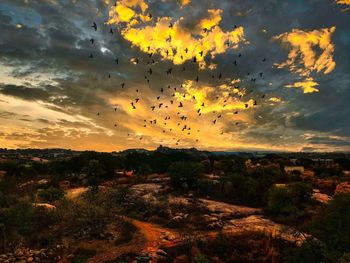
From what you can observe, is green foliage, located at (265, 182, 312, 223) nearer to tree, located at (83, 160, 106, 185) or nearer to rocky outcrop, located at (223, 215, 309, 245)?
rocky outcrop, located at (223, 215, 309, 245)

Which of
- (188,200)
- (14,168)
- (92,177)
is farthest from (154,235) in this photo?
(14,168)

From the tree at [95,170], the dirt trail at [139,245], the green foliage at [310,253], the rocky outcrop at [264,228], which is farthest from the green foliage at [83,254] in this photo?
the tree at [95,170]

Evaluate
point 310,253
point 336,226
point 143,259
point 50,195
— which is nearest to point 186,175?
point 50,195

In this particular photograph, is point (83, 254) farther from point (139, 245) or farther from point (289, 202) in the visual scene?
point (289, 202)

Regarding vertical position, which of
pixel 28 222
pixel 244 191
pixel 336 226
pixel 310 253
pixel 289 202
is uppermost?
pixel 244 191

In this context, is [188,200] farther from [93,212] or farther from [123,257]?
[123,257]

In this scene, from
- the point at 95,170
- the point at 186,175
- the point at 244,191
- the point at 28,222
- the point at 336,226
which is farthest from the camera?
the point at 95,170

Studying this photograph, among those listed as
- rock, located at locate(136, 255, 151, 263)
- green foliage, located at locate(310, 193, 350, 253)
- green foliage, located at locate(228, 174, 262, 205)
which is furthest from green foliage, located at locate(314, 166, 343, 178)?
Answer: rock, located at locate(136, 255, 151, 263)

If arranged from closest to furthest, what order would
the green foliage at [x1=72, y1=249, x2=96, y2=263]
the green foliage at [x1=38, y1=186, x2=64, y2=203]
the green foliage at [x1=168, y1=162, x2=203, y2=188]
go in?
the green foliage at [x1=72, y1=249, x2=96, y2=263]
the green foliage at [x1=38, y1=186, x2=64, y2=203]
the green foliage at [x1=168, y1=162, x2=203, y2=188]
